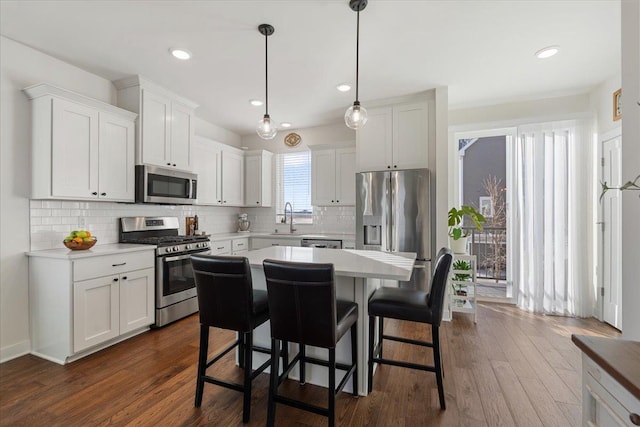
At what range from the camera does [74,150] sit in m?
2.70

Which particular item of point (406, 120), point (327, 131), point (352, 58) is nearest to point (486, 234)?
point (406, 120)

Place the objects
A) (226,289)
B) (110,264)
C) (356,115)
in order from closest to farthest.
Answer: (226,289), (356,115), (110,264)

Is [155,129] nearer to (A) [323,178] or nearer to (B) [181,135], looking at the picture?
(B) [181,135]

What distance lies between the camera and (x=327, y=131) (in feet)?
16.0

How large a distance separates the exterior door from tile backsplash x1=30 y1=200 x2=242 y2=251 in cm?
524

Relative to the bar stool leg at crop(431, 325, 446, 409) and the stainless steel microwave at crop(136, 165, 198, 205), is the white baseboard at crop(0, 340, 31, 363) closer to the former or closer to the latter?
the stainless steel microwave at crop(136, 165, 198, 205)

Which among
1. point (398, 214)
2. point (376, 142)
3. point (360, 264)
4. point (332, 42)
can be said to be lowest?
point (360, 264)

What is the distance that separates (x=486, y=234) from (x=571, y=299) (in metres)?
1.28

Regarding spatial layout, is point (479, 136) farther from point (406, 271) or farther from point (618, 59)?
point (406, 271)

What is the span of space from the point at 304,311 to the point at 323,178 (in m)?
3.15

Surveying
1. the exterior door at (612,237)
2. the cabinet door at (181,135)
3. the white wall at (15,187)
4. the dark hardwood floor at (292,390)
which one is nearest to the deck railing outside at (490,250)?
the exterior door at (612,237)

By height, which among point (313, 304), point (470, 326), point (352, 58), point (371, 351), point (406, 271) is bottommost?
point (470, 326)

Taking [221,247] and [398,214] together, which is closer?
[398,214]

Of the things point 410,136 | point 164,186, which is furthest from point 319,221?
point 164,186
